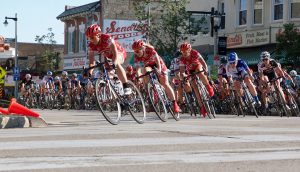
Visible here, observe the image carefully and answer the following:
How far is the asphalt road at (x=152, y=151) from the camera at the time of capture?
6.21 m

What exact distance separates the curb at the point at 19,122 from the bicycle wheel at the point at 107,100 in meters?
1.33

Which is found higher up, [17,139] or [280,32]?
[280,32]

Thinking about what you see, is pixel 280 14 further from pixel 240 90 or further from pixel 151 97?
pixel 151 97

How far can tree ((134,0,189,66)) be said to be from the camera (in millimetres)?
39125

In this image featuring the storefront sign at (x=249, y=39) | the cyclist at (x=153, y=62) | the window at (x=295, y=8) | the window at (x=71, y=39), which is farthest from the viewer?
the window at (x=71, y=39)

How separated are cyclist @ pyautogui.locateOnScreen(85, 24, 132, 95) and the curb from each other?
157 cm

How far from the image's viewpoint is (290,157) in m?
6.98

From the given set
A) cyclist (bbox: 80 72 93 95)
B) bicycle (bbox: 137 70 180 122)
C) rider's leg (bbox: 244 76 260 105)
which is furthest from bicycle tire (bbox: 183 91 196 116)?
cyclist (bbox: 80 72 93 95)

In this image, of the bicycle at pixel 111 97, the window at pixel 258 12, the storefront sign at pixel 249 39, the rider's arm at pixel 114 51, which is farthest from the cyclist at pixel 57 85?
the rider's arm at pixel 114 51

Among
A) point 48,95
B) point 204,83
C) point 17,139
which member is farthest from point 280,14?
point 17,139

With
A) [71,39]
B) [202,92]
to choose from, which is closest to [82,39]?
[71,39]

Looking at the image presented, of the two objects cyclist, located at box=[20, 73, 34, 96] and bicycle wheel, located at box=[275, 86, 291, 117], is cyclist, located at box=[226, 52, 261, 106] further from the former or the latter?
cyclist, located at box=[20, 73, 34, 96]

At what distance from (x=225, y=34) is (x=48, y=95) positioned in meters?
12.3

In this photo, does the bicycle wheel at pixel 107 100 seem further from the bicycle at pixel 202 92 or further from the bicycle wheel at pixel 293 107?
the bicycle wheel at pixel 293 107
